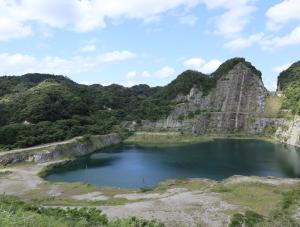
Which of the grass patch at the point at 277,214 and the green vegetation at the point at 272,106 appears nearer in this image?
the grass patch at the point at 277,214

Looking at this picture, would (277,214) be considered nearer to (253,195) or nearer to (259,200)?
(259,200)

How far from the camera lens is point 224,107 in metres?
174

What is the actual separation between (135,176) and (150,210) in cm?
3311

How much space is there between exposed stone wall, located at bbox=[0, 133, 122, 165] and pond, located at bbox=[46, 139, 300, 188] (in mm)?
3677

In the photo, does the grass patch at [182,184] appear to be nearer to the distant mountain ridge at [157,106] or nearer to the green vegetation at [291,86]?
the distant mountain ridge at [157,106]

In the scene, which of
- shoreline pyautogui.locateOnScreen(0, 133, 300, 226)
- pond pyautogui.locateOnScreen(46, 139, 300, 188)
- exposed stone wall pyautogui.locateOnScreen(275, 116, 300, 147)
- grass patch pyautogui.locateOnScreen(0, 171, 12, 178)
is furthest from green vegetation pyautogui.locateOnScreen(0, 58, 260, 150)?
exposed stone wall pyautogui.locateOnScreen(275, 116, 300, 147)

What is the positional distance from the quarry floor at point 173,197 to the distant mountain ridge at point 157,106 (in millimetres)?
46073

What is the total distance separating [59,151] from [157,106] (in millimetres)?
79114

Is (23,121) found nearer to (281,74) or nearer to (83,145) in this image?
(83,145)

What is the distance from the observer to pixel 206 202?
46719 mm

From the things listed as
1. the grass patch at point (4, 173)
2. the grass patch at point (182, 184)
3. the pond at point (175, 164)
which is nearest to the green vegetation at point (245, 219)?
the grass patch at point (182, 184)

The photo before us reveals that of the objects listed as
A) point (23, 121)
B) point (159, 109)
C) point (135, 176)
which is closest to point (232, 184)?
point (135, 176)

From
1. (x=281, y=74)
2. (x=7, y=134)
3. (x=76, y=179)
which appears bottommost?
(x=76, y=179)

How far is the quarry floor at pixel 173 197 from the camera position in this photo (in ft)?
136
